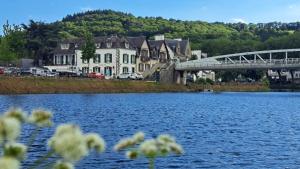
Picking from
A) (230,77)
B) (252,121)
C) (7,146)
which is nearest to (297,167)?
(7,146)

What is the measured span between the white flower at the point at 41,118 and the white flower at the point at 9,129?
32cm

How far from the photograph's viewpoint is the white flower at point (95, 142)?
3529 millimetres

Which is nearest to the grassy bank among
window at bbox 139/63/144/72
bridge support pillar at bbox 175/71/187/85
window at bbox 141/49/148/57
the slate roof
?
bridge support pillar at bbox 175/71/187/85

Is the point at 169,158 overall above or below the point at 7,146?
below

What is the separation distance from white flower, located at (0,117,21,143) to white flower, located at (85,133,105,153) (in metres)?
0.57

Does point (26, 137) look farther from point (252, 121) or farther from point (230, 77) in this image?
point (230, 77)

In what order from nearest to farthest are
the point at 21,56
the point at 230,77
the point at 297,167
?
the point at 297,167 < the point at 21,56 < the point at 230,77

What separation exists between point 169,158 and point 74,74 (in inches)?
2856

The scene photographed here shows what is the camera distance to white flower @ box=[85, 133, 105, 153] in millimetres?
3529

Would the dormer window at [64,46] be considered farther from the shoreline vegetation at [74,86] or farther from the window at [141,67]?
the shoreline vegetation at [74,86]

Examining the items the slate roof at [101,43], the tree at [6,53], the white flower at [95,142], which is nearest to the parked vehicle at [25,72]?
the tree at [6,53]

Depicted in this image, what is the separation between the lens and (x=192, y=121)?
3922 cm

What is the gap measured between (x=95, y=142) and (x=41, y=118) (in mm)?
369

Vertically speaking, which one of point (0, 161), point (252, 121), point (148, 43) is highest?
point (148, 43)
